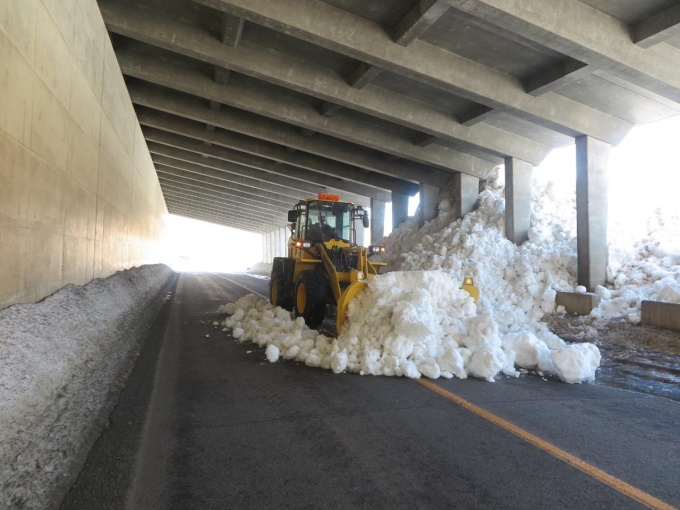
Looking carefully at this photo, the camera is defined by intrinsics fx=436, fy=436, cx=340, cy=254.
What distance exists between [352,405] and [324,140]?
567 inches

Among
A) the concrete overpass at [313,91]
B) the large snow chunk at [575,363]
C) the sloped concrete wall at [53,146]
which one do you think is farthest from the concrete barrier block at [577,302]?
the sloped concrete wall at [53,146]

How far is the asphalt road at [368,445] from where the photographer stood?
2762 mm

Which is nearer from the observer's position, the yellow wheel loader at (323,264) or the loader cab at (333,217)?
the yellow wheel loader at (323,264)

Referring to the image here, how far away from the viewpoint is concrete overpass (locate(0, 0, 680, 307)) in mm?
4508

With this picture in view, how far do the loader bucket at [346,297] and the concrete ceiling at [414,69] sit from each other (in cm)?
486

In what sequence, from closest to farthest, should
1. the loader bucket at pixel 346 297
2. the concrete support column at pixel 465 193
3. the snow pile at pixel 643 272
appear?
1. the loader bucket at pixel 346 297
2. the snow pile at pixel 643 272
3. the concrete support column at pixel 465 193

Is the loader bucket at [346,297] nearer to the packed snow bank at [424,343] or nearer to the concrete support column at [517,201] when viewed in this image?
the packed snow bank at [424,343]

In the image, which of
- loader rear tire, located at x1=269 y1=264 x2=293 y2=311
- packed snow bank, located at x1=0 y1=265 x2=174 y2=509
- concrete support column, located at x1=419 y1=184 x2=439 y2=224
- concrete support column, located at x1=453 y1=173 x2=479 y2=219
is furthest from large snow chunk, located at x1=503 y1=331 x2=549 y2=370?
concrete support column, located at x1=419 y1=184 x2=439 y2=224

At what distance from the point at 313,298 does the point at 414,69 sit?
548cm

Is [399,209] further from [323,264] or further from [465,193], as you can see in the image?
[323,264]

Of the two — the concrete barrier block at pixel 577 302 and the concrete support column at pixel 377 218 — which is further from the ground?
the concrete support column at pixel 377 218

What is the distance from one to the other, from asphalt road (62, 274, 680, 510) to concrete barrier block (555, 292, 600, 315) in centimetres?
502

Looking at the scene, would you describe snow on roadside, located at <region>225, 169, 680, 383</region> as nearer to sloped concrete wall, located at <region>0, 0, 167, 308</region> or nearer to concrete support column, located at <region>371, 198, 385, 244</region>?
sloped concrete wall, located at <region>0, 0, 167, 308</region>

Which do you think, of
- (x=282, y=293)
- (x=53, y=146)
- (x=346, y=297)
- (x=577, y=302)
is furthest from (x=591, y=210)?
(x=53, y=146)
